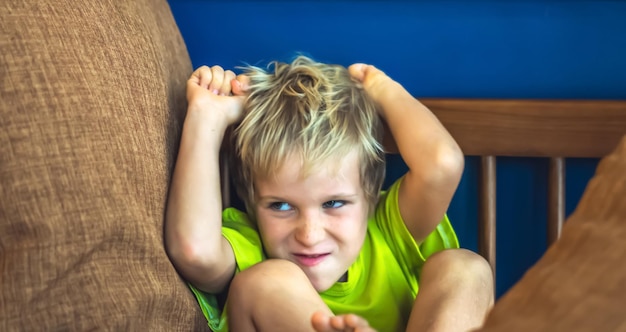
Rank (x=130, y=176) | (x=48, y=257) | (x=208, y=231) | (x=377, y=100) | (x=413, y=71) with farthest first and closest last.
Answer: (x=413, y=71)
(x=377, y=100)
(x=208, y=231)
(x=130, y=176)
(x=48, y=257)

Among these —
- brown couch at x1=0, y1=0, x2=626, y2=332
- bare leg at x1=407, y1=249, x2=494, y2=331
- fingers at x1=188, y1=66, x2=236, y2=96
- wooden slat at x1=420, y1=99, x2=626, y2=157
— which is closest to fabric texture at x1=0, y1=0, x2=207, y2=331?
brown couch at x1=0, y1=0, x2=626, y2=332

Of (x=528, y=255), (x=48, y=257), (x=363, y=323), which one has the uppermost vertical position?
(x=48, y=257)

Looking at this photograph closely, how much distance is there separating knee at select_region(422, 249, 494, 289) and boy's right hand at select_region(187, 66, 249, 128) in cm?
33

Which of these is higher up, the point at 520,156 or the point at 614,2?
the point at 614,2

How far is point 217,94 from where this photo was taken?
103 cm

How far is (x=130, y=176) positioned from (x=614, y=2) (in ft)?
2.40

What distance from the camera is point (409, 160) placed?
991 millimetres

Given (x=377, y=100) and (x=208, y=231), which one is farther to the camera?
(x=377, y=100)

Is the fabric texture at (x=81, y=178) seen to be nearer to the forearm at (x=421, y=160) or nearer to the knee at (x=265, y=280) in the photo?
the knee at (x=265, y=280)

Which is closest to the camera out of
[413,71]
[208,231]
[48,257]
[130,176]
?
[48,257]

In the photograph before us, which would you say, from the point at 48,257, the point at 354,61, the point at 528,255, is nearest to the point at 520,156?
the point at 528,255

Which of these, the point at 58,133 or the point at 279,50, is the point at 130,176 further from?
the point at 279,50

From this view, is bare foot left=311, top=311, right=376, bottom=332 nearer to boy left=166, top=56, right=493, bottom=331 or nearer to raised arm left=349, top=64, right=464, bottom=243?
boy left=166, top=56, right=493, bottom=331

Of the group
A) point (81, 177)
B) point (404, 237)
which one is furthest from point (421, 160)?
point (81, 177)
